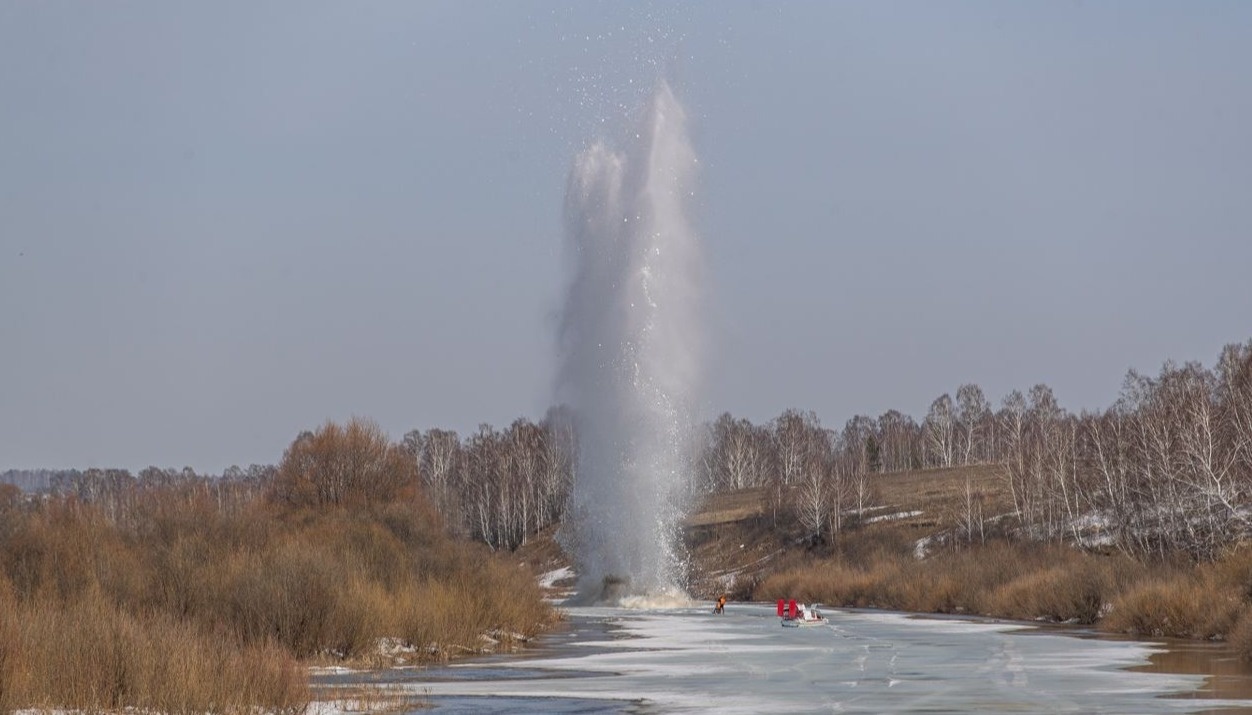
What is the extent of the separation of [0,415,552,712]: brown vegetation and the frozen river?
2329mm

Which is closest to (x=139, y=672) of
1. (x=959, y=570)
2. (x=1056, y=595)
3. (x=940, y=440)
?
(x=1056, y=595)

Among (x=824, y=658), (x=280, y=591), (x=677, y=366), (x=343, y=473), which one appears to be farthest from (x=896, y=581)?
(x=280, y=591)

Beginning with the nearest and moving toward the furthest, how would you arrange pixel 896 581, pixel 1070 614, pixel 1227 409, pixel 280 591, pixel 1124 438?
pixel 280 591
pixel 1070 614
pixel 896 581
pixel 1227 409
pixel 1124 438

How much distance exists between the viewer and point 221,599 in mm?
32875

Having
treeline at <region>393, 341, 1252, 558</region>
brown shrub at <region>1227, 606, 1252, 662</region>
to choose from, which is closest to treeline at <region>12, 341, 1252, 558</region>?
treeline at <region>393, 341, 1252, 558</region>

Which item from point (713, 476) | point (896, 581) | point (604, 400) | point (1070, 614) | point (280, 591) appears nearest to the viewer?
point (280, 591)

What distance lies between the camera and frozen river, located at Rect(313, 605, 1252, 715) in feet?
78.2

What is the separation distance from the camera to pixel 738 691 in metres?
27.1

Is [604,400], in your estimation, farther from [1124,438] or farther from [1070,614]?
[1124,438]

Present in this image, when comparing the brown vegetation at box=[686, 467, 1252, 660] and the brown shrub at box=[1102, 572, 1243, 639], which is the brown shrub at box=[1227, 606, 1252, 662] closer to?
the brown vegetation at box=[686, 467, 1252, 660]

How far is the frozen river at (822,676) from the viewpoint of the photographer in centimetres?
2384

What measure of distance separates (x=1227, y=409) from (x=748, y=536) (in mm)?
45822

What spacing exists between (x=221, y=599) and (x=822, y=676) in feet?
43.3

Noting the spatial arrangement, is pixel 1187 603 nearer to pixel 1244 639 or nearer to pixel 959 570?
pixel 1244 639
